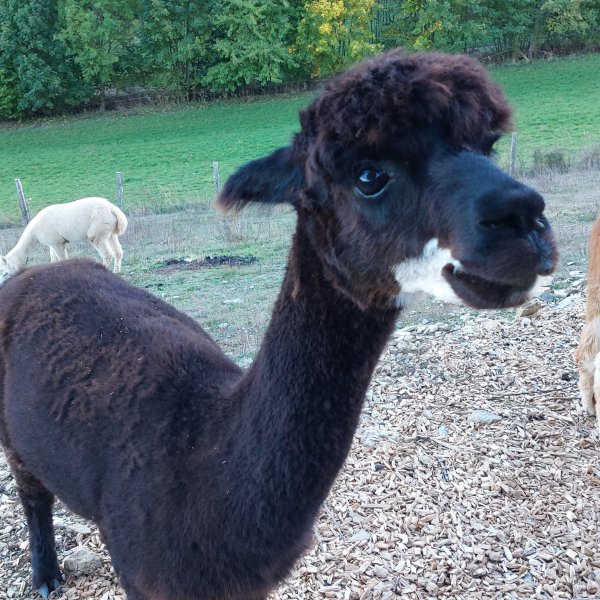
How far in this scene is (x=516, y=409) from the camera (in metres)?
4.95

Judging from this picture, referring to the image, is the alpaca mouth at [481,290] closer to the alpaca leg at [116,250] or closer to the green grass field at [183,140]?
the alpaca leg at [116,250]

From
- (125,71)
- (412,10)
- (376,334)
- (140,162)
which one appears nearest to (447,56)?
(376,334)

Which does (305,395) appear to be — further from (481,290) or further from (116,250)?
(116,250)

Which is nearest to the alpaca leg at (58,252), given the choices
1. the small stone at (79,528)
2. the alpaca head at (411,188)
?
the small stone at (79,528)

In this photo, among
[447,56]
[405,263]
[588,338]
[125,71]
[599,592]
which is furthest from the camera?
[125,71]

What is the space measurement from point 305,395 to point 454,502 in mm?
2211

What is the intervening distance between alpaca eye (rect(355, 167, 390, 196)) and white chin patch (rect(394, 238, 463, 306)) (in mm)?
226

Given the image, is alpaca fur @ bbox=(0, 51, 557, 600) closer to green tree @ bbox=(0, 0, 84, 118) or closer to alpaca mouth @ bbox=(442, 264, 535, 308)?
alpaca mouth @ bbox=(442, 264, 535, 308)

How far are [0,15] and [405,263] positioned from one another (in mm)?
54130

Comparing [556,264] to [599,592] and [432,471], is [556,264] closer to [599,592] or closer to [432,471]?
[599,592]

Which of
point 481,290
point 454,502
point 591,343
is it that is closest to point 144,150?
point 591,343

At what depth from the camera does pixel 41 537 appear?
3.80 m

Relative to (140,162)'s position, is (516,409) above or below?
above

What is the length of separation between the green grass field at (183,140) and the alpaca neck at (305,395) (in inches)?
684
